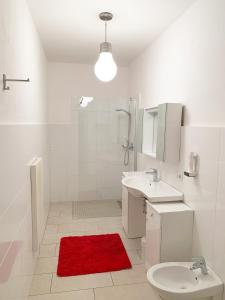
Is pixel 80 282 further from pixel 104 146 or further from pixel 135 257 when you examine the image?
pixel 104 146

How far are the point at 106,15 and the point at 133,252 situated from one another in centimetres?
256

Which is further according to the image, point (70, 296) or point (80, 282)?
point (80, 282)

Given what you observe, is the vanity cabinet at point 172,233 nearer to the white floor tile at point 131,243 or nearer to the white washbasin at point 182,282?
the white washbasin at point 182,282

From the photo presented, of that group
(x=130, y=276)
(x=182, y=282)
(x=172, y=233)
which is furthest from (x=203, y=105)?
(x=130, y=276)

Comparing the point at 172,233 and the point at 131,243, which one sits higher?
the point at 172,233

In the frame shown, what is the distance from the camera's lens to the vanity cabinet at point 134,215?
2.88 metres

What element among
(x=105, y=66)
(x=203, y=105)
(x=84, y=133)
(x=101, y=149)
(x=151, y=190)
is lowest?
(x=151, y=190)

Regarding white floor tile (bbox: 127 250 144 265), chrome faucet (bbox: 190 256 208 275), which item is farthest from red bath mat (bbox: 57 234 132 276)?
chrome faucet (bbox: 190 256 208 275)

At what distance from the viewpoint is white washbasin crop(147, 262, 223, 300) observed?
61.2 inches

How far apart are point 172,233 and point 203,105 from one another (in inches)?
43.4

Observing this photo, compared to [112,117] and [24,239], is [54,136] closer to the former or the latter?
[112,117]

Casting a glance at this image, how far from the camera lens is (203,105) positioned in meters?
1.90

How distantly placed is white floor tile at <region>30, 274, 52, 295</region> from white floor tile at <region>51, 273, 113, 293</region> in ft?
→ 0.16

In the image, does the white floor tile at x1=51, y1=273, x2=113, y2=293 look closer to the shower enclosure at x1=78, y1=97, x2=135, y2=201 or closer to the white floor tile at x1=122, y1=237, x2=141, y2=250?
the white floor tile at x1=122, y1=237, x2=141, y2=250
